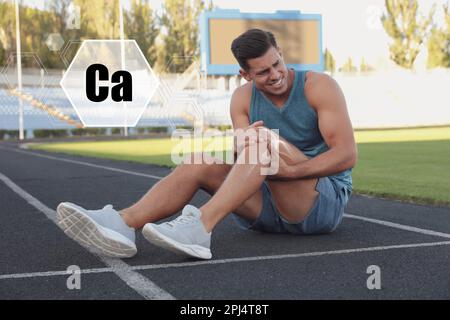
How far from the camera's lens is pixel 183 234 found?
3250 mm

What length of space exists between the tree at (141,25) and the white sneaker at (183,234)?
47.1 m

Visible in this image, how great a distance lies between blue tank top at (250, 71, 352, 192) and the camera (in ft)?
12.1

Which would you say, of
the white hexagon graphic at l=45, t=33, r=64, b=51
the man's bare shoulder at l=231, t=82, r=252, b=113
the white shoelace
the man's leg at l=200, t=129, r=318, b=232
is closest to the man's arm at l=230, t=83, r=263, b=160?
the man's bare shoulder at l=231, t=82, r=252, b=113

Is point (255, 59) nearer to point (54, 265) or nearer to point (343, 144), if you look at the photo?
point (343, 144)

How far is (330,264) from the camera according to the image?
338cm

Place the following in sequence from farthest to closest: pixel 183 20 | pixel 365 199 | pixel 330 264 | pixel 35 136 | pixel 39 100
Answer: pixel 183 20 < pixel 39 100 < pixel 35 136 < pixel 365 199 < pixel 330 264

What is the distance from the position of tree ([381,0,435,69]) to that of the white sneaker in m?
47.5

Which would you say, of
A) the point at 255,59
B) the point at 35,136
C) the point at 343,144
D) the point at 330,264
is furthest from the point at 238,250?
the point at 35,136

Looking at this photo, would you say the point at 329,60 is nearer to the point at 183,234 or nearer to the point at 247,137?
the point at 247,137

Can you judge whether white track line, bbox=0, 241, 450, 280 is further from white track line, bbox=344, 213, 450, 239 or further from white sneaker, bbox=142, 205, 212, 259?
white track line, bbox=344, 213, 450, 239

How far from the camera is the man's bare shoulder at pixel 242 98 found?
3.86 m

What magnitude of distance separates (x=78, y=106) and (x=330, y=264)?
1688 inches

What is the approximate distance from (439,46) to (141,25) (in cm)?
2368

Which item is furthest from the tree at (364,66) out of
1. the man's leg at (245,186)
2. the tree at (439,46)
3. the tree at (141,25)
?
the man's leg at (245,186)
